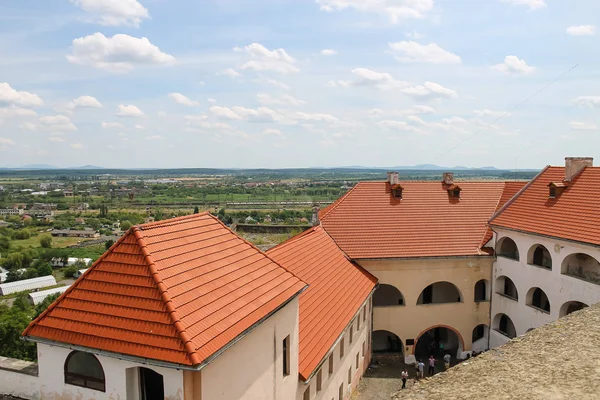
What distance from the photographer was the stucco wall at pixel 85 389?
26.1ft

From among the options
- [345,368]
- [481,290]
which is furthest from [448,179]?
[345,368]

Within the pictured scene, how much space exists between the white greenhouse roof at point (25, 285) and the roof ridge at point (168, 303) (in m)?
94.0

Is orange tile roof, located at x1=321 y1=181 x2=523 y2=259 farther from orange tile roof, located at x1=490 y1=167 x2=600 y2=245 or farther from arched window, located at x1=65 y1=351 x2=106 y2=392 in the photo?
arched window, located at x1=65 y1=351 x2=106 y2=392

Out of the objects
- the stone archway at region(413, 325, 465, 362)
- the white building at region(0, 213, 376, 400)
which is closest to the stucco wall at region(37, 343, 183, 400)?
the white building at region(0, 213, 376, 400)

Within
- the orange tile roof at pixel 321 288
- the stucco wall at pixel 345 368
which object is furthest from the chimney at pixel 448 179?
the stucco wall at pixel 345 368

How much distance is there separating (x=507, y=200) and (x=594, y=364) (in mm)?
23329

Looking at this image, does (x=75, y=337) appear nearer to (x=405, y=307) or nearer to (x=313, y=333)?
(x=313, y=333)

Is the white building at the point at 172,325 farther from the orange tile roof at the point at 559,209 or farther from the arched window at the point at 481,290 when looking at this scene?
the arched window at the point at 481,290

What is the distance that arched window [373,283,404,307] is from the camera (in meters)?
27.5

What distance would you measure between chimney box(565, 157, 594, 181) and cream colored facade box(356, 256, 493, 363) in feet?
20.7

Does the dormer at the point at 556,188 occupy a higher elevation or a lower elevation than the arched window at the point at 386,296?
higher

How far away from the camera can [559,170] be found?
26594 millimetres

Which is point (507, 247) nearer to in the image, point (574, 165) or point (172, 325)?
point (574, 165)

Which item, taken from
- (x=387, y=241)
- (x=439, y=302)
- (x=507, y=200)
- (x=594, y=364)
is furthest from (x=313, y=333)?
(x=507, y=200)
